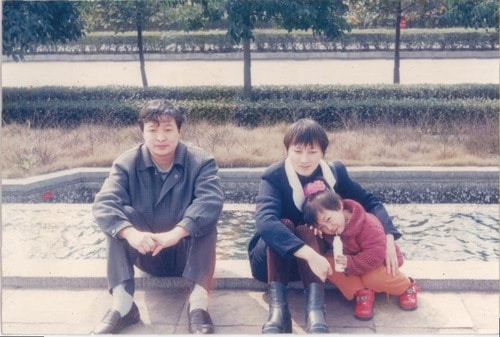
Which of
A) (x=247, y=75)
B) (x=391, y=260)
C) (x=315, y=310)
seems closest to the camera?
(x=315, y=310)

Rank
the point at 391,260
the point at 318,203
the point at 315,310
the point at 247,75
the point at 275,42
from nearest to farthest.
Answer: the point at 315,310 < the point at 318,203 < the point at 391,260 < the point at 247,75 < the point at 275,42

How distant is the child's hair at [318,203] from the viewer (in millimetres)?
3029

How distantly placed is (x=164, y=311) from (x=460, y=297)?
1513 millimetres

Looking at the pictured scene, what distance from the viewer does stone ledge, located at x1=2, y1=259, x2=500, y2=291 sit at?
11.2 feet

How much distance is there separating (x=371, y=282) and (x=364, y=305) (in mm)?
117

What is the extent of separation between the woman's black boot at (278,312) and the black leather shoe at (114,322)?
0.64 metres

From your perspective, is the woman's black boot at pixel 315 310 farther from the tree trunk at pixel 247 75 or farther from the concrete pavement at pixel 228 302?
the tree trunk at pixel 247 75

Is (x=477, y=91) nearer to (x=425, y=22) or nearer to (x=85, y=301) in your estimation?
(x=425, y=22)

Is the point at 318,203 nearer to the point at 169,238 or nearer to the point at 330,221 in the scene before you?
the point at 330,221

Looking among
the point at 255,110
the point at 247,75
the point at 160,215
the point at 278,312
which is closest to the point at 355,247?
the point at 278,312

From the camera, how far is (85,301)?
3377mm

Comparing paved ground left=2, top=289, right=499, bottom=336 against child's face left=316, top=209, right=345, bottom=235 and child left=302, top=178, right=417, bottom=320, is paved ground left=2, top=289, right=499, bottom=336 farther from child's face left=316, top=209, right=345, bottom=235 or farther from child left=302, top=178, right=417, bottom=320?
child's face left=316, top=209, right=345, bottom=235

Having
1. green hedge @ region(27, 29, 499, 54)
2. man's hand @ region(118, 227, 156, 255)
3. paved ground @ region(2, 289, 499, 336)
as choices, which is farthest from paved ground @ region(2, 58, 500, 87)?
man's hand @ region(118, 227, 156, 255)

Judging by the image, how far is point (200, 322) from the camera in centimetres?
296
